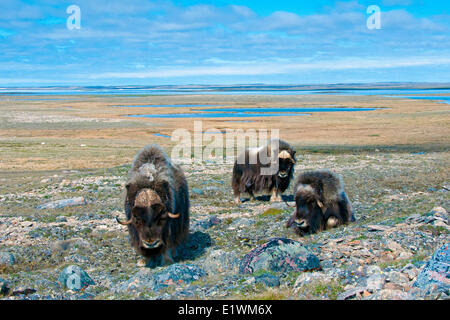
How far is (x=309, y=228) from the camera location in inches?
369

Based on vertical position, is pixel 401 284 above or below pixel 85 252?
above

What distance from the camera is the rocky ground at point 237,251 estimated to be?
5.78 m

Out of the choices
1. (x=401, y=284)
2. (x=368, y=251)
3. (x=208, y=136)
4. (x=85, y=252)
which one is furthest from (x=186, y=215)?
(x=208, y=136)

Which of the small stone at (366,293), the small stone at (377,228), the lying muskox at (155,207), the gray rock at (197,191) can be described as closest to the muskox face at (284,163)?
the gray rock at (197,191)

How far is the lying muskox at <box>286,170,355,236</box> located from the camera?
928cm

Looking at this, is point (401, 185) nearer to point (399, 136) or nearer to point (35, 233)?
point (35, 233)

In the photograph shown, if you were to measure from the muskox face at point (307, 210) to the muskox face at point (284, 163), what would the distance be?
3.21 metres

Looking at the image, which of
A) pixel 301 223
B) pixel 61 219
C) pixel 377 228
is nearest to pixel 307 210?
pixel 301 223

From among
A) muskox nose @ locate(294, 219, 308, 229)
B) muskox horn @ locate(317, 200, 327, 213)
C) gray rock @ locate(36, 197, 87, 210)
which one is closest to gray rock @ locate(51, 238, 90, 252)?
gray rock @ locate(36, 197, 87, 210)

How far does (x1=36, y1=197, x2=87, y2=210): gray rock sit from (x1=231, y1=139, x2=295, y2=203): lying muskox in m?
4.72

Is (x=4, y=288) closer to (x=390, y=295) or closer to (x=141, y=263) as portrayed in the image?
(x=141, y=263)

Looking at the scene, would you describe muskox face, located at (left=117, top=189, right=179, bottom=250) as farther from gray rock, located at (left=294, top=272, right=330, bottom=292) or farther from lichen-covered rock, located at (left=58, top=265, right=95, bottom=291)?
gray rock, located at (left=294, top=272, right=330, bottom=292)
